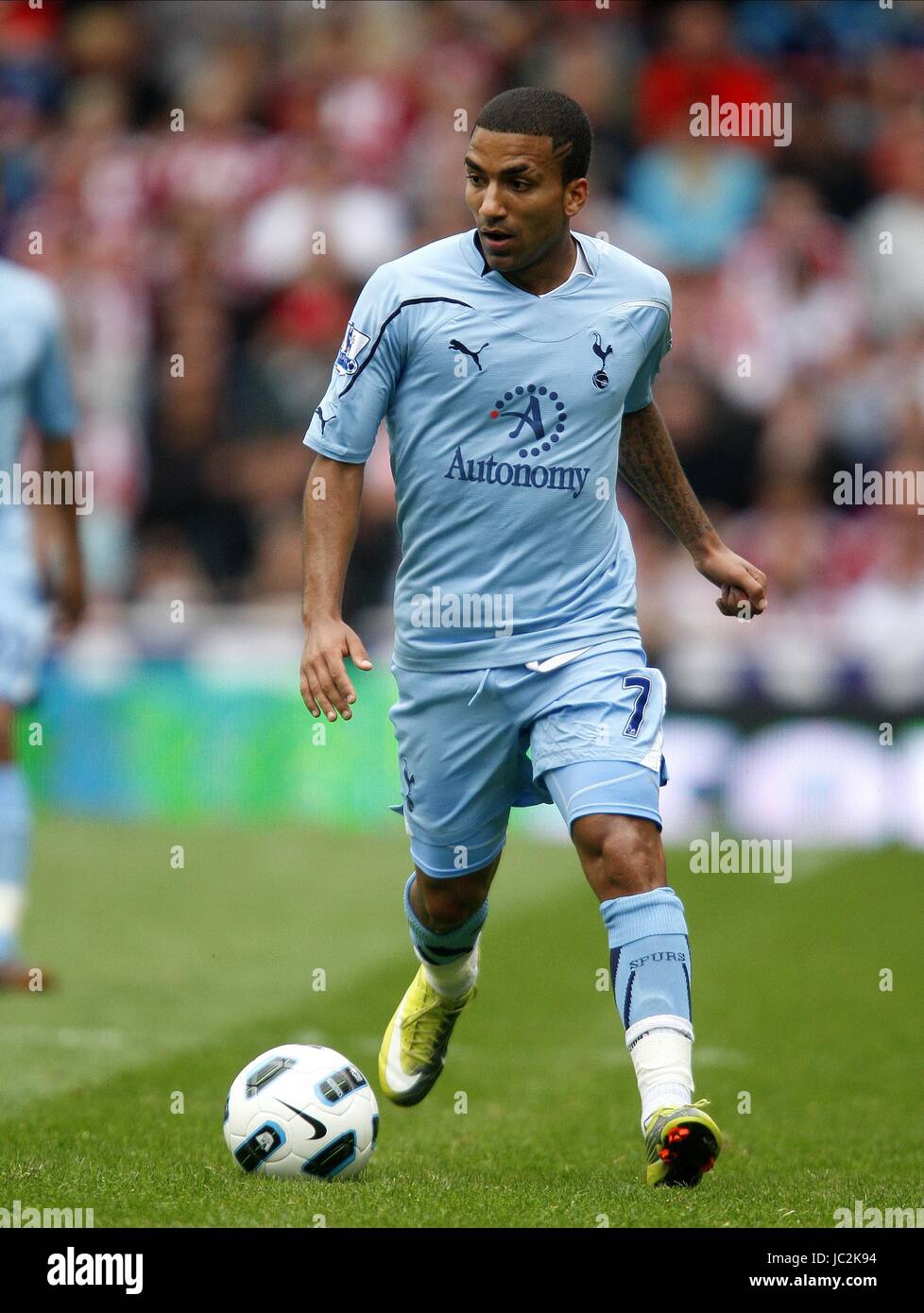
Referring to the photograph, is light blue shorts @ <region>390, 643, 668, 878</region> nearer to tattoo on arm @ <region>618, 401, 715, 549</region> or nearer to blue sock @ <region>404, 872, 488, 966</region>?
blue sock @ <region>404, 872, 488, 966</region>

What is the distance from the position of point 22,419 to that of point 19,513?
38 centimetres

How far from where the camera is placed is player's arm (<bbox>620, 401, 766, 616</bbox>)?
550 centimetres

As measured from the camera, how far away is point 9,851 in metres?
7.62

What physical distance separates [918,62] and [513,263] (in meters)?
11.8

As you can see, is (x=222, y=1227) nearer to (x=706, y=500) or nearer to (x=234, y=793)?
(x=234, y=793)

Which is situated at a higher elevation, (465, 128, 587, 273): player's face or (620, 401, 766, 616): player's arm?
(465, 128, 587, 273): player's face

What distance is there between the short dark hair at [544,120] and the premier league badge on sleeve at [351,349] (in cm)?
56

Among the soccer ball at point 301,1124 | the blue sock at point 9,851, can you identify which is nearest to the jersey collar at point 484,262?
the soccer ball at point 301,1124

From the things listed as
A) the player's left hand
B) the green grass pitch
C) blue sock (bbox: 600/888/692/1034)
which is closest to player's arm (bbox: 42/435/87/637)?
the green grass pitch

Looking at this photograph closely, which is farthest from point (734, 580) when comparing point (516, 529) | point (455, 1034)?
point (455, 1034)

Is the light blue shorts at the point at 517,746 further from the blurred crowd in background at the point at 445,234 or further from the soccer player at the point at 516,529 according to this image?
the blurred crowd in background at the point at 445,234

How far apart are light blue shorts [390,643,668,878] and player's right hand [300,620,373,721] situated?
501mm

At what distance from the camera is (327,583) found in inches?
193

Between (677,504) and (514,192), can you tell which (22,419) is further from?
(514,192)
